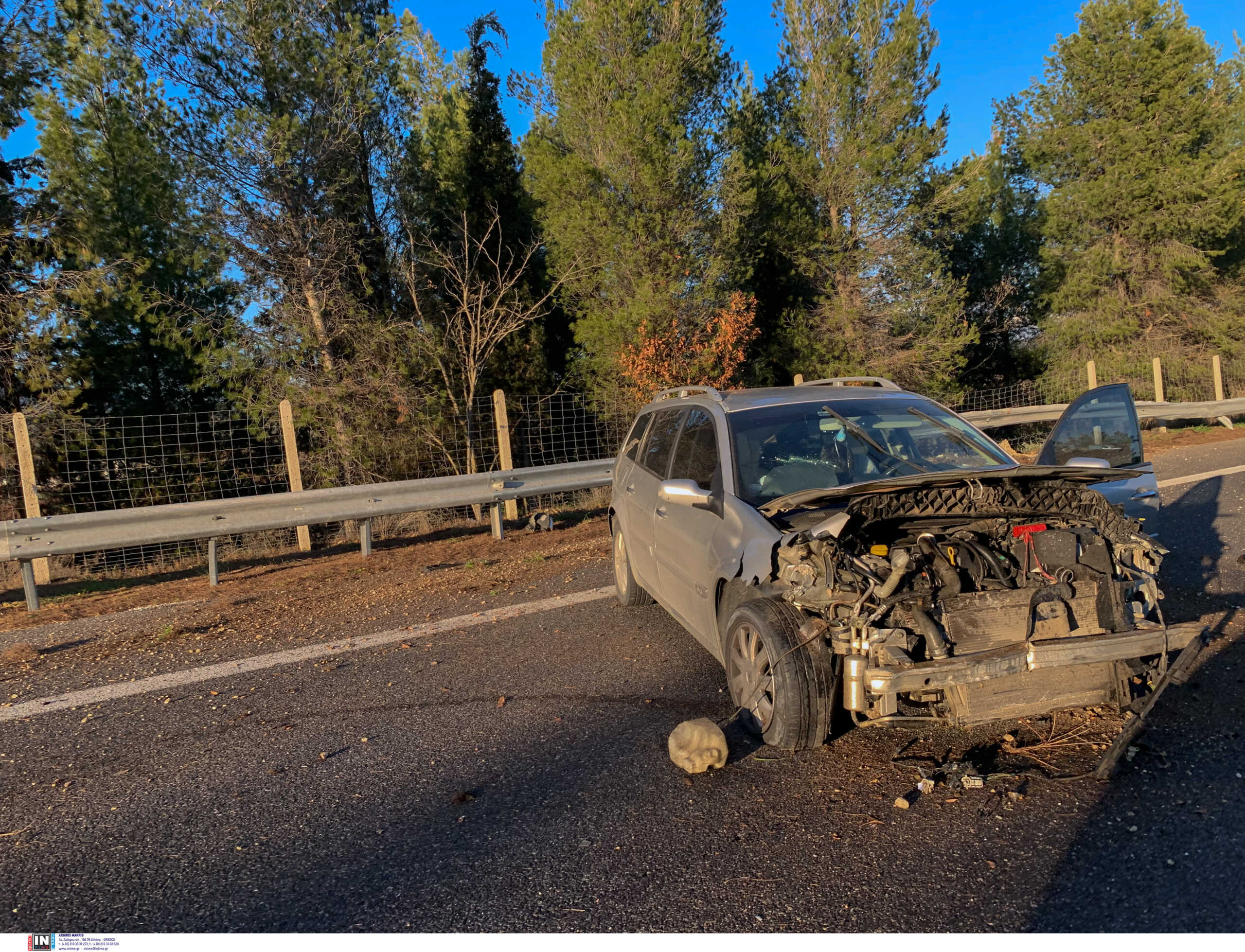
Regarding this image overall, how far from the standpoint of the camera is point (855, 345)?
2025 cm

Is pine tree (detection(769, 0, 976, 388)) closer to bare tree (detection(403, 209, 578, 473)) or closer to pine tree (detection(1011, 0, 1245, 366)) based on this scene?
bare tree (detection(403, 209, 578, 473))

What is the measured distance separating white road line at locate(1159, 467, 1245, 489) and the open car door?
5244 millimetres

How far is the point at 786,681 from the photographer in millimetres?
3619

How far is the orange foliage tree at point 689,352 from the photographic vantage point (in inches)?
631

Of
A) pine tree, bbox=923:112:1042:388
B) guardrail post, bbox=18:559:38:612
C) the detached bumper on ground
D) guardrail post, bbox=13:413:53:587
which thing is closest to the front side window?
the detached bumper on ground

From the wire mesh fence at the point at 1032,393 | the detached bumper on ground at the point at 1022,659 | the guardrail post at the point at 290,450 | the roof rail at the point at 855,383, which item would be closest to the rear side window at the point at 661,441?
the roof rail at the point at 855,383

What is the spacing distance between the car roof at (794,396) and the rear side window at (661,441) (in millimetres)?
158

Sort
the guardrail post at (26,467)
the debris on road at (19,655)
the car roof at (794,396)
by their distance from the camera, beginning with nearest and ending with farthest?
the car roof at (794,396) < the debris on road at (19,655) < the guardrail post at (26,467)

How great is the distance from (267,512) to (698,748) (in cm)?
665

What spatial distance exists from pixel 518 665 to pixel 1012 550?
2901mm

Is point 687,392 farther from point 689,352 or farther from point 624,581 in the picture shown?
point 689,352

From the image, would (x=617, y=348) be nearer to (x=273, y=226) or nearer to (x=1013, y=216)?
(x=273, y=226)

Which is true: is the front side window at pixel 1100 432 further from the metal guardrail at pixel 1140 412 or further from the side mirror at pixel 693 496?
the metal guardrail at pixel 1140 412

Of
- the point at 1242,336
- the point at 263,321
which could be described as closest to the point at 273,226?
the point at 263,321
